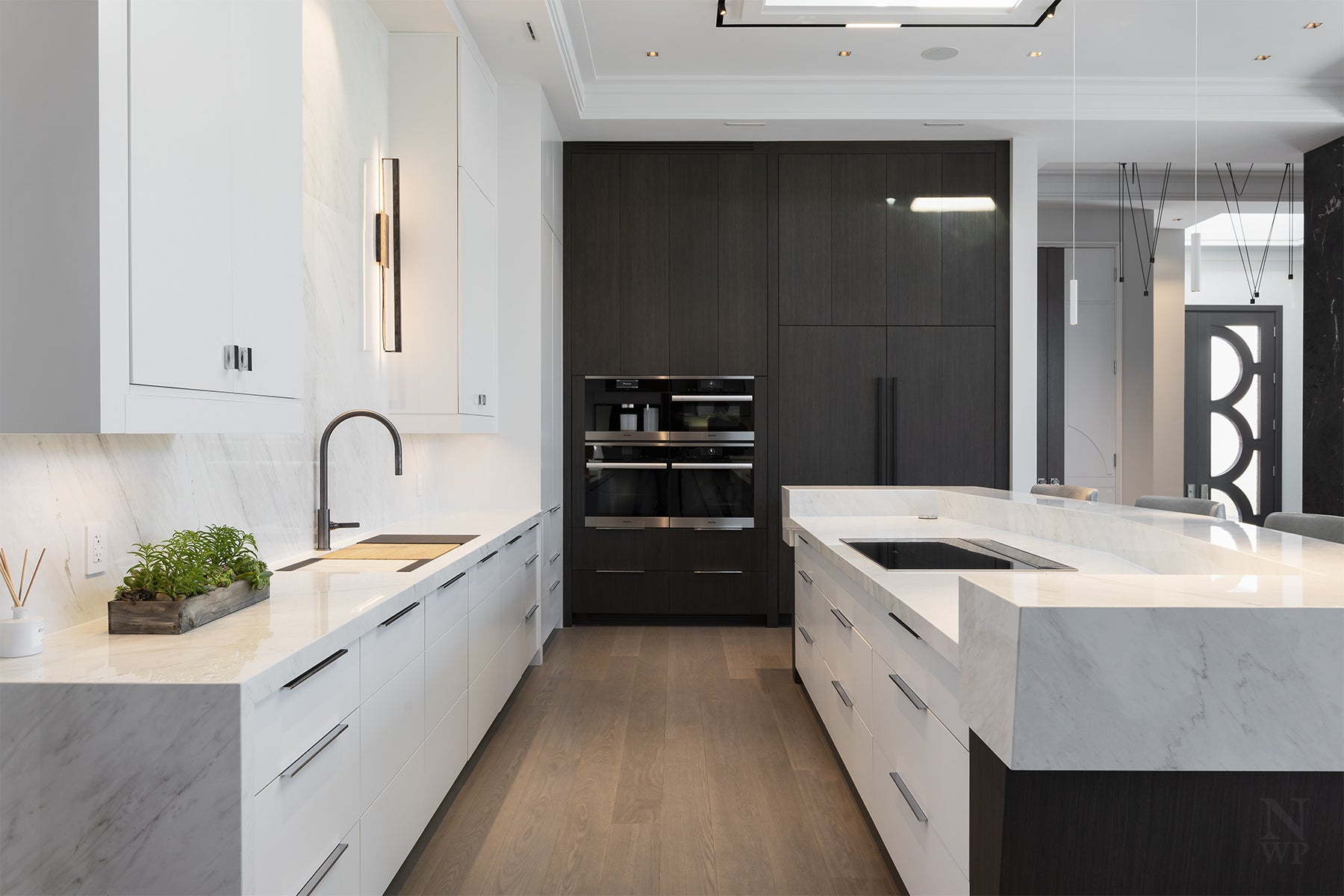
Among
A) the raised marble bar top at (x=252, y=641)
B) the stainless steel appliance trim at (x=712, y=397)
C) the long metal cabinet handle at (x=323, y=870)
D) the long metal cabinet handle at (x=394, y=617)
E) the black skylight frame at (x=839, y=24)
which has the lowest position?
the long metal cabinet handle at (x=323, y=870)

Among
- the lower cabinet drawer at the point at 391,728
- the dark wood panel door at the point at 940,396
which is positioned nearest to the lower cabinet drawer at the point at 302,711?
the lower cabinet drawer at the point at 391,728

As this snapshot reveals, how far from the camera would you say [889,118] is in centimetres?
472

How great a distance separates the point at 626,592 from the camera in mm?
5102

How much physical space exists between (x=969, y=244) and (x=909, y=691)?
3880 mm

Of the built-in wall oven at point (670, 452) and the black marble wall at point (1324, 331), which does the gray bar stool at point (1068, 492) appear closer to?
the built-in wall oven at point (670, 452)

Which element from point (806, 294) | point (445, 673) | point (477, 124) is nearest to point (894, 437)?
point (806, 294)

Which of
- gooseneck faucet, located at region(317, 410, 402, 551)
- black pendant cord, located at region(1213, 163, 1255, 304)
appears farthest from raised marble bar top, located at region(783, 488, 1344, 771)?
black pendant cord, located at region(1213, 163, 1255, 304)

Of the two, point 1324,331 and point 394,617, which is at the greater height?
point 1324,331

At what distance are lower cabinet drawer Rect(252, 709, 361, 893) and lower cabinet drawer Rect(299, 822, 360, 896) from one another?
13mm

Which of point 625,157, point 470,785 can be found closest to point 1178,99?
point 625,157

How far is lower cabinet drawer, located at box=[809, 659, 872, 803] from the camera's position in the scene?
229 cm

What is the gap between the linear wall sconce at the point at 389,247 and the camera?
321 cm

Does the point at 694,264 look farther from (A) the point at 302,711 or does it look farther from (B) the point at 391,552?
(A) the point at 302,711

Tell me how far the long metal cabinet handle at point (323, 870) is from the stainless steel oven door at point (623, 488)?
3.43 m
